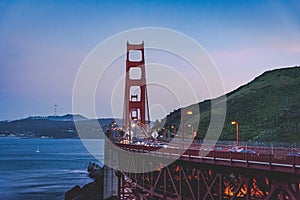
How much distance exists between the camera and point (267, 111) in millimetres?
140375

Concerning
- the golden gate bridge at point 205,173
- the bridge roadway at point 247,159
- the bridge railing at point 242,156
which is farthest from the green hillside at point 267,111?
the bridge roadway at point 247,159

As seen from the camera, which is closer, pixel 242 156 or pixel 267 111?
pixel 242 156

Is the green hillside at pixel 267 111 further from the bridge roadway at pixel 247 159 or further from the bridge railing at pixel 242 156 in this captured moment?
the bridge roadway at pixel 247 159

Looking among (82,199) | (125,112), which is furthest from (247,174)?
(125,112)

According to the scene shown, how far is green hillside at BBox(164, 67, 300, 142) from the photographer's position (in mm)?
112113

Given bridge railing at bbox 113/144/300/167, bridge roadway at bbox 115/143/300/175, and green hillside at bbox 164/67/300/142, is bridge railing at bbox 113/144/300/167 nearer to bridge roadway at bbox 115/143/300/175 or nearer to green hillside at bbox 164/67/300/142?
bridge roadway at bbox 115/143/300/175

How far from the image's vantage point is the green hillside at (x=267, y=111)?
368ft

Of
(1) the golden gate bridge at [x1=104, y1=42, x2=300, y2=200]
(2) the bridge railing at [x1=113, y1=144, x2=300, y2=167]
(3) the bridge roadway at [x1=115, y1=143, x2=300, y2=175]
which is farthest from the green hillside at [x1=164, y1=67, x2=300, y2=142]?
(3) the bridge roadway at [x1=115, y1=143, x2=300, y2=175]

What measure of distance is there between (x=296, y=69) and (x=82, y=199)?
12701cm

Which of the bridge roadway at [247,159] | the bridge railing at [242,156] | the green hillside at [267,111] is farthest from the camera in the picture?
the green hillside at [267,111]

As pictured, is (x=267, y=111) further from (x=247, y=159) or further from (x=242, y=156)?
(x=247, y=159)

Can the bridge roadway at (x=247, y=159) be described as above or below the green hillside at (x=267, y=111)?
below

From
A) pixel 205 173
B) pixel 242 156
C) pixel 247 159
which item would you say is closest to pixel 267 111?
pixel 205 173

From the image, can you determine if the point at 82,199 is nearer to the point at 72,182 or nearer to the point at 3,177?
the point at 72,182
